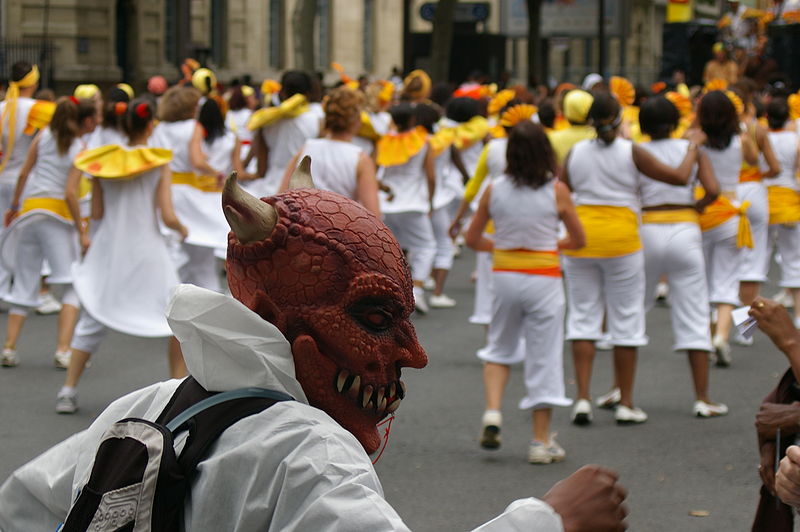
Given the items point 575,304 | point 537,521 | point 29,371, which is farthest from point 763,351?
point 537,521

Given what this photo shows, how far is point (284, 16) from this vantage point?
41094 mm

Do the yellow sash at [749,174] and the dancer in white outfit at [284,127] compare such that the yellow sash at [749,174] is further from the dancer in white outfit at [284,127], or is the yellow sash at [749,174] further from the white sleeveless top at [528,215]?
the white sleeveless top at [528,215]

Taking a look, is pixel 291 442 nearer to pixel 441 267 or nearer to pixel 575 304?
pixel 575 304

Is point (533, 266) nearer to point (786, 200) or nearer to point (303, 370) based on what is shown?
point (303, 370)

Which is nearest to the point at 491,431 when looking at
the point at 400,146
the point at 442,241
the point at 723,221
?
the point at 723,221

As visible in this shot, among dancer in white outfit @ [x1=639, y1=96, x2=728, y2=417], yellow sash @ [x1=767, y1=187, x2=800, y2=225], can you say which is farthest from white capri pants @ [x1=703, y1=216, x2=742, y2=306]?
yellow sash @ [x1=767, y1=187, x2=800, y2=225]

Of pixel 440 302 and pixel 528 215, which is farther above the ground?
pixel 528 215

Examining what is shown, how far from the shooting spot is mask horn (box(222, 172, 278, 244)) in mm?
2168

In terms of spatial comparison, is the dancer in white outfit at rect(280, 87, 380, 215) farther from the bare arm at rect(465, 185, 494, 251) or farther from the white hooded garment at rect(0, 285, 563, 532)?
the white hooded garment at rect(0, 285, 563, 532)

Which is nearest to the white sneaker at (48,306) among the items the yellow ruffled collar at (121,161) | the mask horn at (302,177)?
the yellow ruffled collar at (121,161)

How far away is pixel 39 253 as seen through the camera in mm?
9922

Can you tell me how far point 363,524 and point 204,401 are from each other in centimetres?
37

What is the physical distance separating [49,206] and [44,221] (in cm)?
12

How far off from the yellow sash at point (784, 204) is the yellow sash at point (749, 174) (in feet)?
2.16
